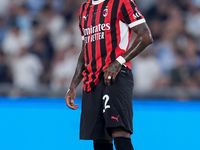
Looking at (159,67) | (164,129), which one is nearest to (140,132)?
(164,129)

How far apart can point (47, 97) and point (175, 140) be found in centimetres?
379

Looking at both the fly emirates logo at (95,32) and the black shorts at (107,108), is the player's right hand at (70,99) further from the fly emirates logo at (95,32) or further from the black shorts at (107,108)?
the fly emirates logo at (95,32)

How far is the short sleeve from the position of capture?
305 cm

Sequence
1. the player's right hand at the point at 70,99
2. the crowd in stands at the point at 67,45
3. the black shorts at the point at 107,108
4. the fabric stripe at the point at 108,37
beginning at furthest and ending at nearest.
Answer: the crowd in stands at the point at 67,45
the player's right hand at the point at 70,99
the fabric stripe at the point at 108,37
the black shorts at the point at 107,108

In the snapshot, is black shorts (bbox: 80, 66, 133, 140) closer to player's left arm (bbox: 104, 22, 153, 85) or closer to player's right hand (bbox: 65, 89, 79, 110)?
player's left arm (bbox: 104, 22, 153, 85)

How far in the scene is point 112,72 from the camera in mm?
3061

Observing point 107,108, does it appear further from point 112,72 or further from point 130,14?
point 130,14

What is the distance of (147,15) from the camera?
9094 mm

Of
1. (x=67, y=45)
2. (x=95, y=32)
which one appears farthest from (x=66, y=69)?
(x=95, y=32)

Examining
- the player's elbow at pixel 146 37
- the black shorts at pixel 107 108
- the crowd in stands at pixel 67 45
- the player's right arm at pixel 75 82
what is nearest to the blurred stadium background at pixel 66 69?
the crowd in stands at pixel 67 45

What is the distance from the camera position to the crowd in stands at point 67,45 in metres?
7.94

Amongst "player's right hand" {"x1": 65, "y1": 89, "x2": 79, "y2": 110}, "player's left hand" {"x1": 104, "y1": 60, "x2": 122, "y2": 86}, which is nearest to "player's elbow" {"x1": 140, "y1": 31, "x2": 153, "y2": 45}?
"player's left hand" {"x1": 104, "y1": 60, "x2": 122, "y2": 86}

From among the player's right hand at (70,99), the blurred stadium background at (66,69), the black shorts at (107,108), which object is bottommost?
the black shorts at (107,108)

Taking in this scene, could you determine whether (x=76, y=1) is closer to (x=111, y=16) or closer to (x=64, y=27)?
(x=64, y=27)
